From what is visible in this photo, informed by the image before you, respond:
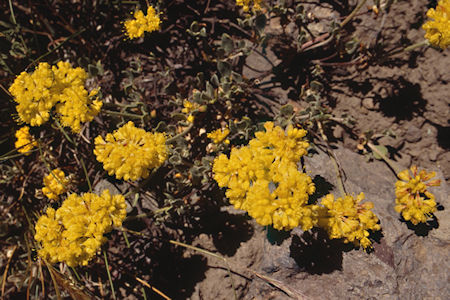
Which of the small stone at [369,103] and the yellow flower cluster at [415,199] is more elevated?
the small stone at [369,103]

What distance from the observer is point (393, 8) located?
3.78 meters

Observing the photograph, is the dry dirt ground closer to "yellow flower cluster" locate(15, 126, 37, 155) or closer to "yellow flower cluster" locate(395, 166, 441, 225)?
"yellow flower cluster" locate(395, 166, 441, 225)

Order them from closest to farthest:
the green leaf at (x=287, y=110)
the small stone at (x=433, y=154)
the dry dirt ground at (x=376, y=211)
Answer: the dry dirt ground at (x=376, y=211) < the green leaf at (x=287, y=110) < the small stone at (x=433, y=154)

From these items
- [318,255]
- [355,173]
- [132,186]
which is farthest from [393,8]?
[132,186]

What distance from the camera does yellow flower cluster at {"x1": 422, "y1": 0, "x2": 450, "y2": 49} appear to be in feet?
9.50

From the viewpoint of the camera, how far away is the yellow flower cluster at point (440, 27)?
→ 9.50ft

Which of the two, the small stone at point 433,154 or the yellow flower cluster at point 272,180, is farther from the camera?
the small stone at point 433,154

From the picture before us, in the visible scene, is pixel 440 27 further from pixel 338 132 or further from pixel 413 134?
pixel 338 132

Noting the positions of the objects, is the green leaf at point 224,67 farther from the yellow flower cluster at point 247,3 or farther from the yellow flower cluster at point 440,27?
the yellow flower cluster at point 440,27

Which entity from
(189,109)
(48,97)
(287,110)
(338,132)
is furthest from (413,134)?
(48,97)

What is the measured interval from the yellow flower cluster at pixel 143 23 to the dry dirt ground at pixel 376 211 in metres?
1.27

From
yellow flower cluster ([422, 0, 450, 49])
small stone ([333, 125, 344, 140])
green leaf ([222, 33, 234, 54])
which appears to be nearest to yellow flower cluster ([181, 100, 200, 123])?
green leaf ([222, 33, 234, 54])

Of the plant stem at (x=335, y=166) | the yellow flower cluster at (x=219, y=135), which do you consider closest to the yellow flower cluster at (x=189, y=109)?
the yellow flower cluster at (x=219, y=135)

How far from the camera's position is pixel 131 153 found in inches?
108
